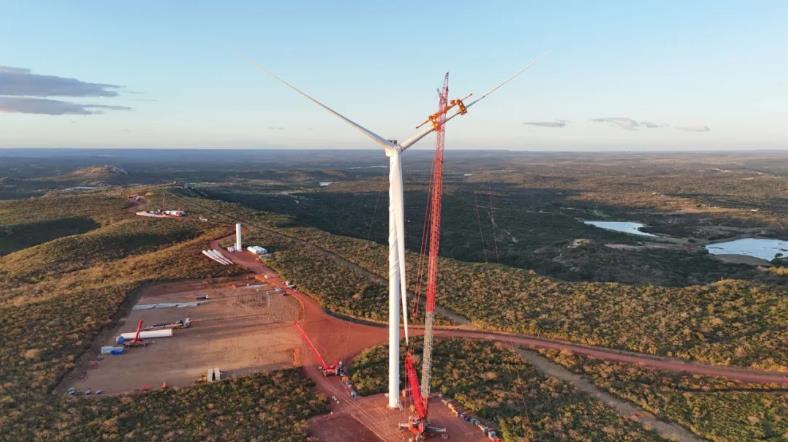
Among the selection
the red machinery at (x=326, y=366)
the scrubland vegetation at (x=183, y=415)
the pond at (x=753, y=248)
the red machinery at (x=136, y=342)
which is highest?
the red machinery at (x=136, y=342)

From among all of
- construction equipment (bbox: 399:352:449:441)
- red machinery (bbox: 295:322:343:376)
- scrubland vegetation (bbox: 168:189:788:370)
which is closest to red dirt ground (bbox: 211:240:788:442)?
red machinery (bbox: 295:322:343:376)

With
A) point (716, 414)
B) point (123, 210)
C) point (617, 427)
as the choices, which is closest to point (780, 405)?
point (716, 414)

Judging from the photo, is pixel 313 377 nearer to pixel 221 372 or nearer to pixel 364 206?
pixel 221 372

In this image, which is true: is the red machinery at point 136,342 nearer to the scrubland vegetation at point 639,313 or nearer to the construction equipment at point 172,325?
the construction equipment at point 172,325

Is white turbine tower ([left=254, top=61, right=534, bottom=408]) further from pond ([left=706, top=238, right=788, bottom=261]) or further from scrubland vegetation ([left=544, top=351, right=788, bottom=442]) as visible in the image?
pond ([left=706, top=238, right=788, bottom=261])

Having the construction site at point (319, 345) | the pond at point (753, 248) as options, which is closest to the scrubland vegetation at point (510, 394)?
the construction site at point (319, 345)
